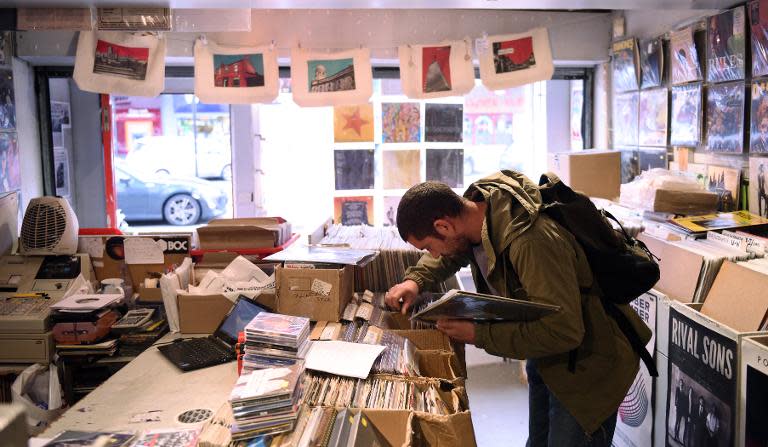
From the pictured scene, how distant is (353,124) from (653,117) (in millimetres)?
1974

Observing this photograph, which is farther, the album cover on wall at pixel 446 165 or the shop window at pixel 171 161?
the shop window at pixel 171 161

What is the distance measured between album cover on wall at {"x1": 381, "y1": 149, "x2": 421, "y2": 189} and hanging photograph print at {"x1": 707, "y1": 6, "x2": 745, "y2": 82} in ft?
6.83

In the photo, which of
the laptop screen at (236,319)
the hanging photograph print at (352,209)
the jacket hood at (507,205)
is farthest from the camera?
the hanging photograph print at (352,209)

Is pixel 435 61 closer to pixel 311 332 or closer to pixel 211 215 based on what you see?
pixel 311 332

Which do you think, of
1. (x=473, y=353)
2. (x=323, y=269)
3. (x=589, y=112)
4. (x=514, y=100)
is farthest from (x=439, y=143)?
(x=323, y=269)

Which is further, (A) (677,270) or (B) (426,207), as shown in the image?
(A) (677,270)

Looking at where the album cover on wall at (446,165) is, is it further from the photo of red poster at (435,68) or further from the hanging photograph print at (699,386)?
the hanging photograph print at (699,386)

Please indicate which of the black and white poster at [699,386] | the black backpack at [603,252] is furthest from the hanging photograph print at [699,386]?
the black backpack at [603,252]

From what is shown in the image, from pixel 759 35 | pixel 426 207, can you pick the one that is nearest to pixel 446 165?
pixel 759 35

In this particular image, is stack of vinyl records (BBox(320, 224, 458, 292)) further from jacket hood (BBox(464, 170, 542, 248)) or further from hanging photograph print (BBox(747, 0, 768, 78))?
hanging photograph print (BBox(747, 0, 768, 78))

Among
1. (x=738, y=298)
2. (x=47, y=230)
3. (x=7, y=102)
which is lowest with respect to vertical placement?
(x=738, y=298)

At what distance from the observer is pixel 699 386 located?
2.60 m

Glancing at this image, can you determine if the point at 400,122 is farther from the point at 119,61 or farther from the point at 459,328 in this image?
the point at 459,328

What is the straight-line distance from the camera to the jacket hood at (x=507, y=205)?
1869 millimetres
